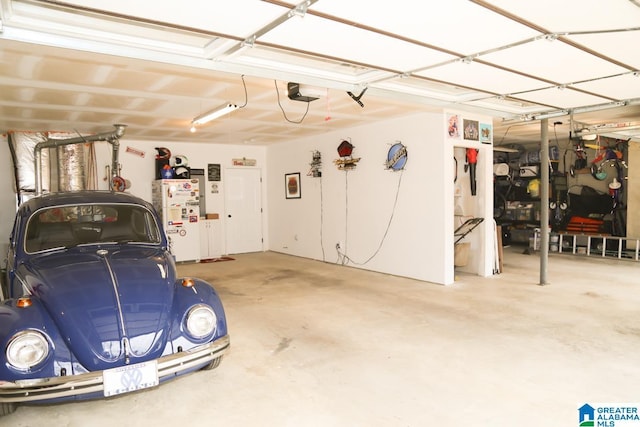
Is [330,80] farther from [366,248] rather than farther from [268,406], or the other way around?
[366,248]

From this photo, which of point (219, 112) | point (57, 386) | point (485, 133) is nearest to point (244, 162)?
point (219, 112)

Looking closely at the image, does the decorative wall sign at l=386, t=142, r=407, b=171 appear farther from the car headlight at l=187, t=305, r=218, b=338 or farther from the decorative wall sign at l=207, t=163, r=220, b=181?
the car headlight at l=187, t=305, r=218, b=338

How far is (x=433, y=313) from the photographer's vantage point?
4750 mm

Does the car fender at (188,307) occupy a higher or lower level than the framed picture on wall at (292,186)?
lower

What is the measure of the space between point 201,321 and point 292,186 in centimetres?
688

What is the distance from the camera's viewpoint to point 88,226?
12.2ft

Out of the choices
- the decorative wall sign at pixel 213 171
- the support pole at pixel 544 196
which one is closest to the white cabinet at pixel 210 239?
the decorative wall sign at pixel 213 171

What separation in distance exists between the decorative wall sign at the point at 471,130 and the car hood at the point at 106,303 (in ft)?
16.7

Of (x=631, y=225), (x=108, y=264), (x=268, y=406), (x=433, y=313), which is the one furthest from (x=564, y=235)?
(x=108, y=264)

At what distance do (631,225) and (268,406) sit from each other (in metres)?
Result: 9.53

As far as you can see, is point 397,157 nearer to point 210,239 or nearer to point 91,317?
point 210,239

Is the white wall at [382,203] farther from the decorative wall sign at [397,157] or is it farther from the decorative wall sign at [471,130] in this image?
the decorative wall sign at [471,130]

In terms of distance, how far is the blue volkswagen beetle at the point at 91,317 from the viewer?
7.70ft

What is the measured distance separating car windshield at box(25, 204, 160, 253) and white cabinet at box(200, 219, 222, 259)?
17.7ft
